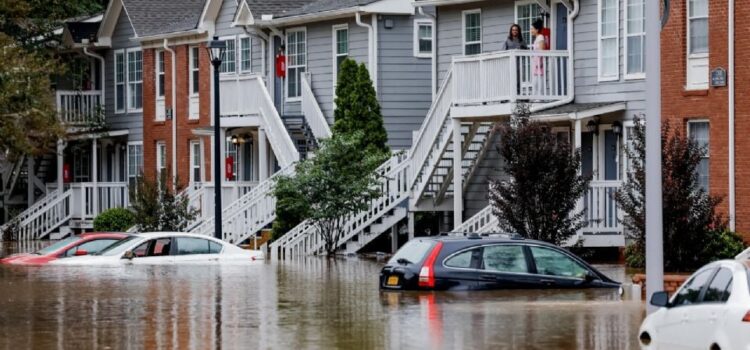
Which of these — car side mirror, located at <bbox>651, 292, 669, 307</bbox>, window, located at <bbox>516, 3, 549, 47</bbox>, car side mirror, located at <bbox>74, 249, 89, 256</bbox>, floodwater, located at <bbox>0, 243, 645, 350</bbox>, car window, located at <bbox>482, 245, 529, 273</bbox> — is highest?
window, located at <bbox>516, 3, 549, 47</bbox>

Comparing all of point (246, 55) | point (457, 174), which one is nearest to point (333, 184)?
point (457, 174)

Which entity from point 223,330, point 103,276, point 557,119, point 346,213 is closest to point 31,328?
point 223,330

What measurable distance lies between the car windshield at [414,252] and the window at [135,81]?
32.8 meters

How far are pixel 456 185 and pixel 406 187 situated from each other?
3.15 m

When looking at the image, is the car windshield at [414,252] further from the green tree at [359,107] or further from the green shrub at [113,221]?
the green shrub at [113,221]

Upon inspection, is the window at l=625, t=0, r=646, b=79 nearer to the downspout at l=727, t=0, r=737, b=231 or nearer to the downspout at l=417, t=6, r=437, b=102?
the downspout at l=727, t=0, r=737, b=231

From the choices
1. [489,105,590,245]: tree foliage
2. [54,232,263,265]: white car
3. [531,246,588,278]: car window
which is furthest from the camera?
[54,232,263,265]: white car

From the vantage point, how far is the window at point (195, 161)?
2263 inches

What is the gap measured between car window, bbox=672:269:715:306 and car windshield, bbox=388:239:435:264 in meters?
10.7

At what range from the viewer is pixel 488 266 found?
28125 mm

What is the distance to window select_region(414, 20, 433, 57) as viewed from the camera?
48.5 m

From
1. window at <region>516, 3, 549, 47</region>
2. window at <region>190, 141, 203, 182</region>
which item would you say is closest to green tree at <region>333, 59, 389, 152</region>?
window at <region>516, 3, 549, 47</region>

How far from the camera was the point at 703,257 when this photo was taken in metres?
31.4

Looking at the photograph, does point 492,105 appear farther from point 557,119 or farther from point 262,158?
point 262,158
